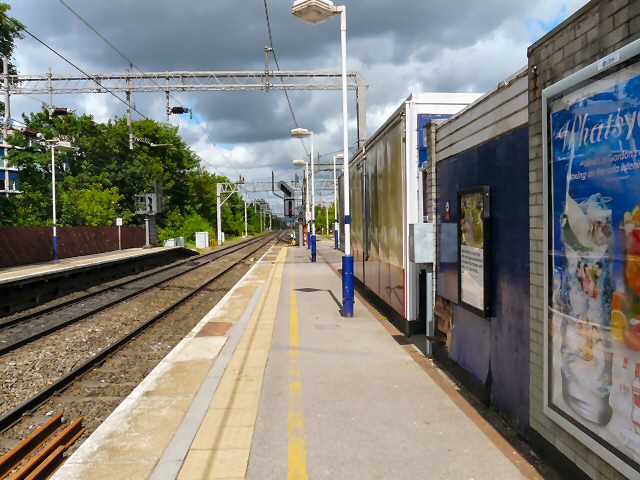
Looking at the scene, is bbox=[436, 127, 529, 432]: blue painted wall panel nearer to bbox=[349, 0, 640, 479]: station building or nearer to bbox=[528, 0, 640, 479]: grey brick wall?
bbox=[349, 0, 640, 479]: station building

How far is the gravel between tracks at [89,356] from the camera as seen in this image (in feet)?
21.6

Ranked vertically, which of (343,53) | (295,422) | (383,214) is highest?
(343,53)

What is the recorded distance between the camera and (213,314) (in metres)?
11.9

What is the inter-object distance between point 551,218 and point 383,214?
6.77m

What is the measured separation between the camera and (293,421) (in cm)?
525

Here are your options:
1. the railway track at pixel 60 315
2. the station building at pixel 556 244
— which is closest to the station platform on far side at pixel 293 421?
the station building at pixel 556 244

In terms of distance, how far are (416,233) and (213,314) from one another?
20.8 feet

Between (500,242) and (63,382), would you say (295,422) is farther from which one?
(63,382)

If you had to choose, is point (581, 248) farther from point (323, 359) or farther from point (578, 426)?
point (323, 359)

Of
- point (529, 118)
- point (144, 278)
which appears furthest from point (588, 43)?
point (144, 278)

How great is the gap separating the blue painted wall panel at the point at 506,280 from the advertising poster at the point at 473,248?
0.12 m

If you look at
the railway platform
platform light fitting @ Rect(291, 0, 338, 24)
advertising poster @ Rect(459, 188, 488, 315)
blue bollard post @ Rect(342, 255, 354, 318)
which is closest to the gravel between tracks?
the railway platform

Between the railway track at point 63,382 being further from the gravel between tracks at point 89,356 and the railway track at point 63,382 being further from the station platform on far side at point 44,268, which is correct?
the station platform on far side at point 44,268

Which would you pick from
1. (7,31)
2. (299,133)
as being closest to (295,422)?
(299,133)
